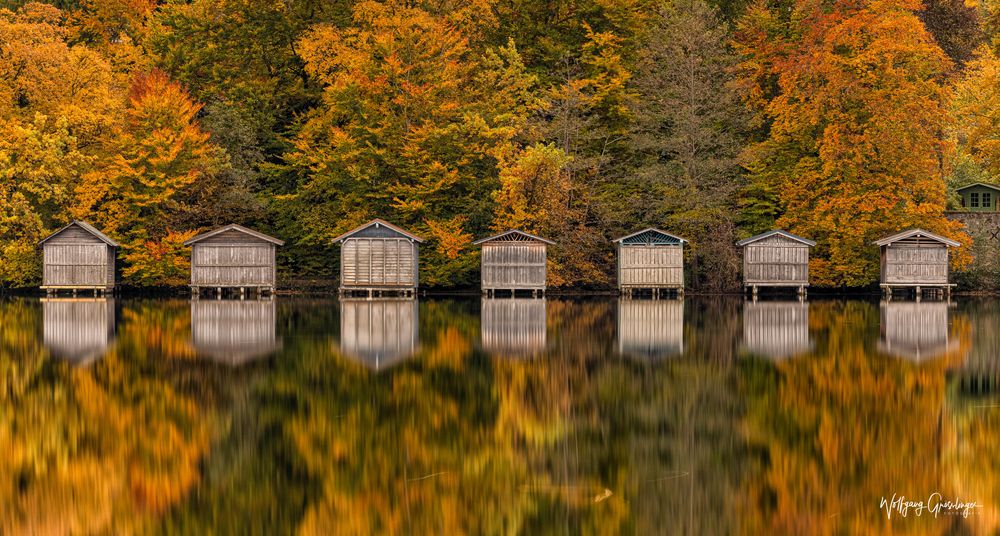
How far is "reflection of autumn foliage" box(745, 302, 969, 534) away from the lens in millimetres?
11492

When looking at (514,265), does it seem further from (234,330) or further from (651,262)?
(234,330)

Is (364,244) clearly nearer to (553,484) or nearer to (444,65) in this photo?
(444,65)

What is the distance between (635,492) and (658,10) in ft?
190

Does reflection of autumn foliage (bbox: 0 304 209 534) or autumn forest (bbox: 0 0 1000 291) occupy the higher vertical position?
autumn forest (bbox: 0 0 1000 291)

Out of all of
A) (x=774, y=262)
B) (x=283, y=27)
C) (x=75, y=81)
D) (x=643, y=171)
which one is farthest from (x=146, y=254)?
(x=774, y=262)

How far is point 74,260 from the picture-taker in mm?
53469

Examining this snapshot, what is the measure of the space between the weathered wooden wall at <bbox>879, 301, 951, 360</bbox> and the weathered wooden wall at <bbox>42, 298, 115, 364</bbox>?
745 inches

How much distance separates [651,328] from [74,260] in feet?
107

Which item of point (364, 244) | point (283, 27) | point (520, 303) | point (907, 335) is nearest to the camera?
point (907, 335)

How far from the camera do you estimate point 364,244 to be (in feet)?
173

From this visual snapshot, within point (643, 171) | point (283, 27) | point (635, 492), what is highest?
point (283, 27)

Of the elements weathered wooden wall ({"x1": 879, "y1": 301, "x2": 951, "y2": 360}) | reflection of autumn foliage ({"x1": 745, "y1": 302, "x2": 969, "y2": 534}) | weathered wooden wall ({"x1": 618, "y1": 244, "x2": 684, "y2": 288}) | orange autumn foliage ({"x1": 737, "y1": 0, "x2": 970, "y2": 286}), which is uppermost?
orange autumn foliage ({"x1": 737, "y1": 0, "x2": 970, "y2": 286})

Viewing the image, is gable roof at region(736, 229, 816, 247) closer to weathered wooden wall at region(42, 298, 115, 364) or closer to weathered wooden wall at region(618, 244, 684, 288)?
weathered wooden wall at region(618, 244, 684, 288)

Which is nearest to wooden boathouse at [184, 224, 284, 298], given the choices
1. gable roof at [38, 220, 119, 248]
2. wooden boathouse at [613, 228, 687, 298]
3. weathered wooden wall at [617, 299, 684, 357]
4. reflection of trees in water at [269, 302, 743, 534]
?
gable roof at [38, 220, 119, 248]
